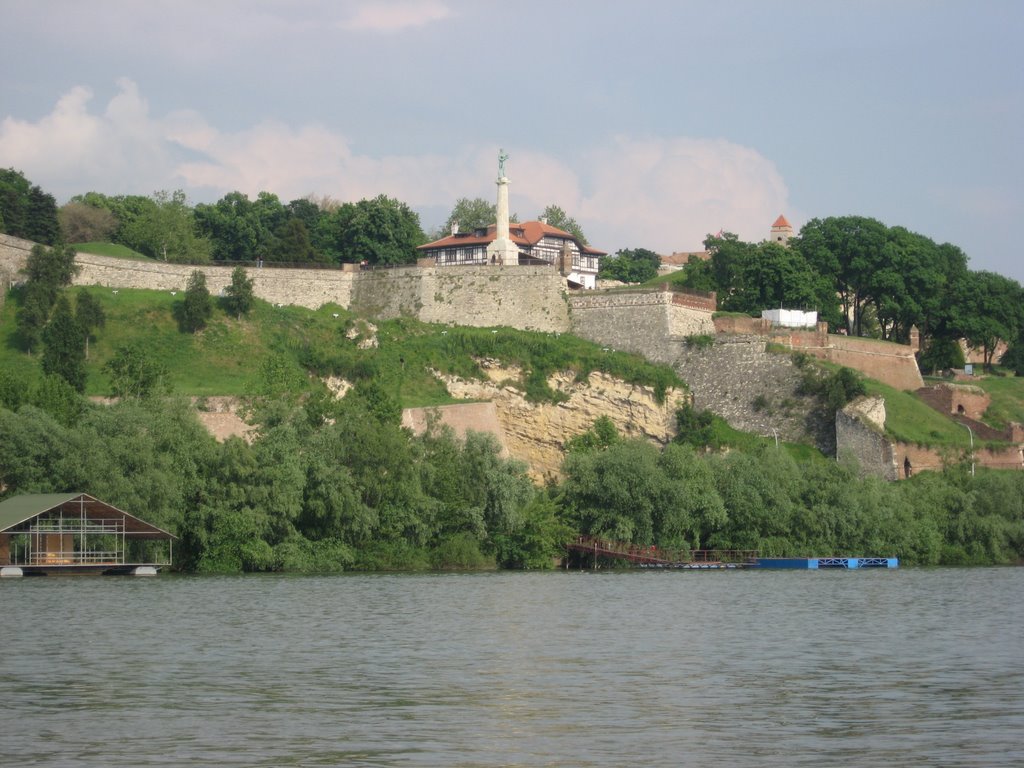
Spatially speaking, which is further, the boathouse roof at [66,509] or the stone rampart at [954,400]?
the stone rampart at [954,400]

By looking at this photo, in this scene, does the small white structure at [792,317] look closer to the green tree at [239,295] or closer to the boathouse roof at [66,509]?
the green tree at [239,295]

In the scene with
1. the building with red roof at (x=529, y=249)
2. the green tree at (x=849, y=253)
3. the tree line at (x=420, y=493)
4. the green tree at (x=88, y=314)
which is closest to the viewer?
the tree line at (x=420, y=493)

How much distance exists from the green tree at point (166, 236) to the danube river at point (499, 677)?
161 feet

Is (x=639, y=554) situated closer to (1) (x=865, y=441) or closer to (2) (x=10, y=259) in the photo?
(1) (x=865, y=441)

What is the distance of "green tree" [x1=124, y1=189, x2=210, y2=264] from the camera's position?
91.6 m

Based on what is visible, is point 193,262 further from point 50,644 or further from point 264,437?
point 50,644

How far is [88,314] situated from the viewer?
227ft

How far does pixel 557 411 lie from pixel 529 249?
23.2 metres

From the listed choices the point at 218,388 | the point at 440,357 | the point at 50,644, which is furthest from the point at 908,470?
the point at 50,644

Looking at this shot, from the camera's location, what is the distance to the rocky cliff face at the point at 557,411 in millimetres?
71625

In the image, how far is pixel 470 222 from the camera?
4412 inches

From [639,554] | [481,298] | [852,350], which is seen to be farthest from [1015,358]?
[639,554]

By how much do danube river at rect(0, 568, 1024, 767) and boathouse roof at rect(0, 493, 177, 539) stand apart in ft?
10.1

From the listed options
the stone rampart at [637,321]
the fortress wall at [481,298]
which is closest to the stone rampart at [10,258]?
the fortress wall at [481,298]
